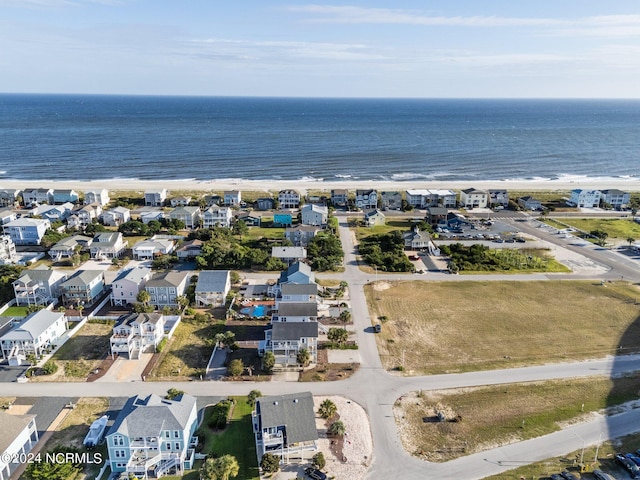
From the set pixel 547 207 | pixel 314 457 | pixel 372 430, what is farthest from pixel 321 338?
pixel 547 207

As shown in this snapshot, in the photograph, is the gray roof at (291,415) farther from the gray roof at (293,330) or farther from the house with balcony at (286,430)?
the gray roof at (293,330)

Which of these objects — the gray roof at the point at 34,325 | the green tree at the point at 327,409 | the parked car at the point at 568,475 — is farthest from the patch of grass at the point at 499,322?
the gray roof at the point at 34,325

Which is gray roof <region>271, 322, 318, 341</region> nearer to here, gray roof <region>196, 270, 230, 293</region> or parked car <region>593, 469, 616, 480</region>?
gray roof <region>196, 270, 230, 293</region>

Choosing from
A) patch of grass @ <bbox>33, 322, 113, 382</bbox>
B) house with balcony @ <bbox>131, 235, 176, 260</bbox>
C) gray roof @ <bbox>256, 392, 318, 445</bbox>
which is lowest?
patch of grass @ <bbox>33, 322, 113, 382</bbox>

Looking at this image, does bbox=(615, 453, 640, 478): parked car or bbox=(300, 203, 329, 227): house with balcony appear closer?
bbox=(615, 453, 640, 478): parked car

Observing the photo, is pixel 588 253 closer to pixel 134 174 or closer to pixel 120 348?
pixel 120 348

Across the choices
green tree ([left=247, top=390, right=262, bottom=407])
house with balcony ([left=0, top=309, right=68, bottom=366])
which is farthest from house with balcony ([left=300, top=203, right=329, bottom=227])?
green tree ([left=247, top=390, right=262, bottom=407])
